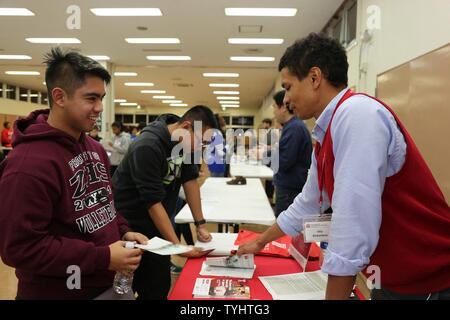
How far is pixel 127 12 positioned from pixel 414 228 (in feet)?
17.0

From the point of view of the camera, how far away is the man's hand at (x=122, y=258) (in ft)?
3.76

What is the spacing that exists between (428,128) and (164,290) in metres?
1.97

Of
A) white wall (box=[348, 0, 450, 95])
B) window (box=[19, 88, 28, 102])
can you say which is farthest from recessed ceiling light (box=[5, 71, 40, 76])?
white wall (box=[348, 0, 450, 95])

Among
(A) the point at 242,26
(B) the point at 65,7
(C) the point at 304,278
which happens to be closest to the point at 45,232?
(C) the point at 304,278

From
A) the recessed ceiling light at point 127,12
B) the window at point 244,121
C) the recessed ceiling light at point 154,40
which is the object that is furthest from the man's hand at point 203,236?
the window at point 244,121

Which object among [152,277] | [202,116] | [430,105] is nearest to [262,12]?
[430,105]

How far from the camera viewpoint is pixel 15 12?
5.21 metres

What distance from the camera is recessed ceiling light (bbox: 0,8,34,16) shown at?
5100 millimetres

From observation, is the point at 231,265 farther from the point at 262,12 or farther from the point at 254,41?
the point at 254,41

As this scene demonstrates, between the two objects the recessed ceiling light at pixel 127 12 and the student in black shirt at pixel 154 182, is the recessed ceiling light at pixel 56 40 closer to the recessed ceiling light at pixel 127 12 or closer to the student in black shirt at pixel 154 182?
the recessed ceiling light at pixel 127 12

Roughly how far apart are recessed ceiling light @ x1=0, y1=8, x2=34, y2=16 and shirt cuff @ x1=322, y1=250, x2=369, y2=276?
5.74 meters

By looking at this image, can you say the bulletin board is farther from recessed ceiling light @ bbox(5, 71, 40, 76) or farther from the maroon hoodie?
Result: recessed ceiling light @ bbox(5, 71, 40, 76)

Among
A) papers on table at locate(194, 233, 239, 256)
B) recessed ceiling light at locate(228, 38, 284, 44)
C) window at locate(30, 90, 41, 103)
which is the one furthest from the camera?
window at locate(30, 90, 41, 103)
